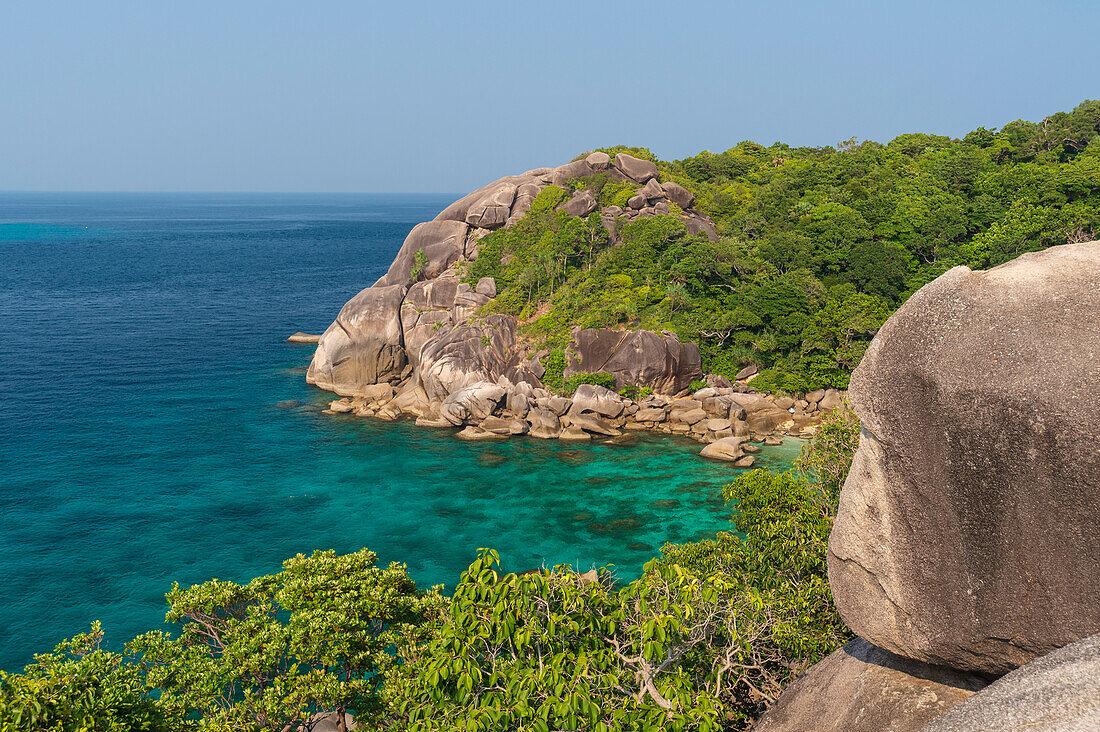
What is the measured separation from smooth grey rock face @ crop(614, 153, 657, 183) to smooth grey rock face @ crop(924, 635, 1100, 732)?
192 ft

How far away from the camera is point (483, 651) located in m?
9.45

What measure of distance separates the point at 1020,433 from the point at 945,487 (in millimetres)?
815

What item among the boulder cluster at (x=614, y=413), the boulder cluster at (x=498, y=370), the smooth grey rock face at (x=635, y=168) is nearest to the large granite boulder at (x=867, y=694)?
the boulder cluster at (x=498, y=370)

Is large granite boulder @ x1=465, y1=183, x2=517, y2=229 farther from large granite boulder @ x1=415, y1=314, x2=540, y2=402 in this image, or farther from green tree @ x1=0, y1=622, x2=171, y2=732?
green tree @ x1=0, y1=622, x2=171, y2=732

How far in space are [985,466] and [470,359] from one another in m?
40.6

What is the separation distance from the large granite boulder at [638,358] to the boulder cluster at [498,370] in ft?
0.22

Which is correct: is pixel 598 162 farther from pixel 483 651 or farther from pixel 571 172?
pixel 483 651

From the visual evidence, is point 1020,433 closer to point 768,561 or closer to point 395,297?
point 768,561

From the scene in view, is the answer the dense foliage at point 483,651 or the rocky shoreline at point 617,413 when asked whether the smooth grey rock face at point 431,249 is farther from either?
the dense foliage at point 483,651

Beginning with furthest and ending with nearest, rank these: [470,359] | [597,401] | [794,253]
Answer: [794,253]
[470,359]
[597,401]

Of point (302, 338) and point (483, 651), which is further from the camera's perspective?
point (302, 338)

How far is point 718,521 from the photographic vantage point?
31.4m

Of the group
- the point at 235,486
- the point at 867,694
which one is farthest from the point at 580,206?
the point at 867,694

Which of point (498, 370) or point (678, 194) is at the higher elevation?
point (678, 194)
